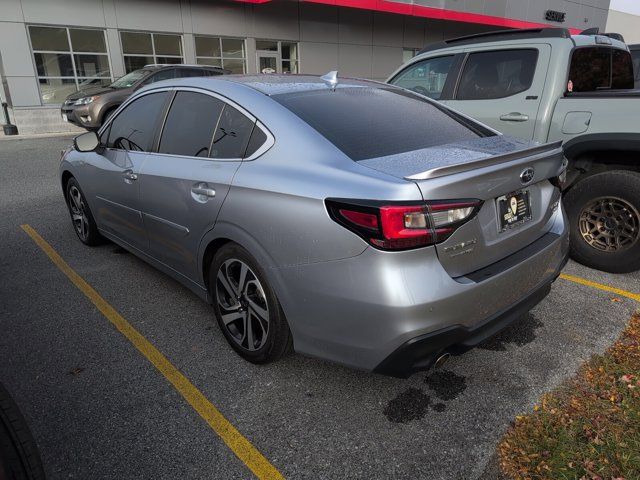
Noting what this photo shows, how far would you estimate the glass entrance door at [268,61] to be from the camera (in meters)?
18.8

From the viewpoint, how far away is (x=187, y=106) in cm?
330

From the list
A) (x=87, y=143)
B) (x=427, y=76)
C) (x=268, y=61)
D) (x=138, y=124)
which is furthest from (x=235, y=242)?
(x=268, y=61)

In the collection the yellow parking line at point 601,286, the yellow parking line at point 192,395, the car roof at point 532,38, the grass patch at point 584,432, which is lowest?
the yellow parking line at point 601,286

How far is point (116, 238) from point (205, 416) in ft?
7.60

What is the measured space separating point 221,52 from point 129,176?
16.0 metres

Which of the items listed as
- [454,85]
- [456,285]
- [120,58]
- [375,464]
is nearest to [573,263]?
[454,85]

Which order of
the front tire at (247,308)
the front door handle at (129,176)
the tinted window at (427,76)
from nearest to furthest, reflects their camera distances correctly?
the front tire at (247,308), the front door handle at (129,176), the tinted window at (427,76)

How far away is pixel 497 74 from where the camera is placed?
470 centimetres

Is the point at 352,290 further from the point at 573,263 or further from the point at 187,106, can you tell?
the point at 573,263

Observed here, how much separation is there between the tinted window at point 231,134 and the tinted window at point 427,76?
3.02m

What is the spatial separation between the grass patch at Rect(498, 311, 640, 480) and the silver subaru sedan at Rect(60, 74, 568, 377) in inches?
20.1

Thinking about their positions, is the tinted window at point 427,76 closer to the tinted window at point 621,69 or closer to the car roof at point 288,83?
the tinted window at point 621,69

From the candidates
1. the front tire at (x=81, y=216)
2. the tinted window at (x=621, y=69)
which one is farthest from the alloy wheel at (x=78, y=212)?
the tinted window at (x=621, y=69)

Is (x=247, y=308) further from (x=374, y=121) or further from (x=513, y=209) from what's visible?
(x=513, y=209)
